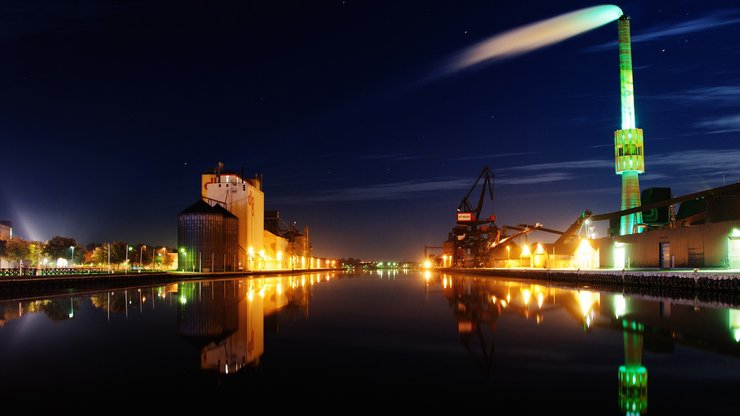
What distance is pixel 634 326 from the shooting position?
55.9 ft

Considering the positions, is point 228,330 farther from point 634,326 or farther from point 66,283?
point 66,283

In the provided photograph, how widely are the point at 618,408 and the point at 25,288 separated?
37.8 metres

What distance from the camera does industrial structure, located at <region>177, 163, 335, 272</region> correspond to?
78.9 metres

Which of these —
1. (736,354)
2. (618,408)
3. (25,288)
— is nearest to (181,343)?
(618,408)

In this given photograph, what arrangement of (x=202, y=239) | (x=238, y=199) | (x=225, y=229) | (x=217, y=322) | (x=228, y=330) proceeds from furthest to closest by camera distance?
(x=238, y=199)
(x=225, y=229)
(x=202, y=239)
(x=217, y=322)
(x=228, y=330)

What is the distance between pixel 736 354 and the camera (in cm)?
1220

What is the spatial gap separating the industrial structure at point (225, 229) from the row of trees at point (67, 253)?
88.3 ft

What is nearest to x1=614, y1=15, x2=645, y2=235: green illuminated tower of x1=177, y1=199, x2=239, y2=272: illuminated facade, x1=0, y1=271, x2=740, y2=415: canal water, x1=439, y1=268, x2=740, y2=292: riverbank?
x1=439, y1=268, x2=740, y2=292: riverbank

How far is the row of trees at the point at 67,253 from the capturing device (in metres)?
124

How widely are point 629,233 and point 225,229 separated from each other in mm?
64160

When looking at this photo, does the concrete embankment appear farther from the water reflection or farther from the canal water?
the water reflection

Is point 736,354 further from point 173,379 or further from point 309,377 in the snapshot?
point 173,379

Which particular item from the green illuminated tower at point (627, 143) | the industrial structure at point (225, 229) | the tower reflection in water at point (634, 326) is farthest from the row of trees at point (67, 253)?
the tower reflection in water at point (634, 326)

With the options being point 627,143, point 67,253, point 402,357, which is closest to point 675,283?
point 402,357
